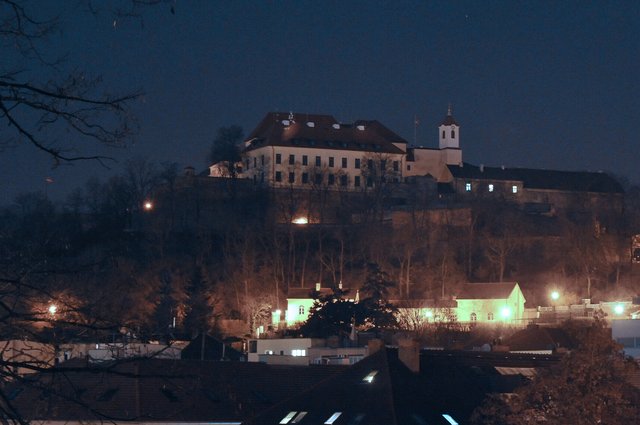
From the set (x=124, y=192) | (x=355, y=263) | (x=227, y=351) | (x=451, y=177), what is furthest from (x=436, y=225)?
(x=227, y=351)

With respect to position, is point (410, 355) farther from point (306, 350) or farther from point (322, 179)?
point (322, 179)

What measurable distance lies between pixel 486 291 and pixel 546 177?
33.9 meters

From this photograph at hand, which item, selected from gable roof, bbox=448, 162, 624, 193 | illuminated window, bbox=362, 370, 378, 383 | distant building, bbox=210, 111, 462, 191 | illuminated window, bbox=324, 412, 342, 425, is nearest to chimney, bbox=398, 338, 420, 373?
Answer: illuminated window, bbox=362, 370, 378, 383

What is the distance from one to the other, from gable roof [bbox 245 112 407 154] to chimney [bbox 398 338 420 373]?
78582 millimetres

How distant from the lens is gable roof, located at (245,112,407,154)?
382 ft

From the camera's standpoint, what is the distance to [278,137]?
4572 inches

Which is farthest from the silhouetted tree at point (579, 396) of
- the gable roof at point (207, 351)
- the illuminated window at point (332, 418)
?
the gable roof at point (207, 351)

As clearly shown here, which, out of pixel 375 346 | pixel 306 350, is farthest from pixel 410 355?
pixel 306 350

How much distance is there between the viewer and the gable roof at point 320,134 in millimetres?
116338

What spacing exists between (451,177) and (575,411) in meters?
92.7

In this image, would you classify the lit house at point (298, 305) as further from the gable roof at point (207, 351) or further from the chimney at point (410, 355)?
the chimney at point (410, 355)

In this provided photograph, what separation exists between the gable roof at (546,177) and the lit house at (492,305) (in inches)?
1168

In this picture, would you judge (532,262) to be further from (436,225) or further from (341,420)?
(341,420)

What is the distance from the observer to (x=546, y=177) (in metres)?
121
